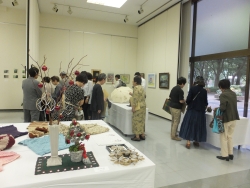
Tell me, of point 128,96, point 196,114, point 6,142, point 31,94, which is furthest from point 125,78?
point 6,142

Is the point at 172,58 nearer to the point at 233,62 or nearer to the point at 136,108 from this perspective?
the point at 233,62

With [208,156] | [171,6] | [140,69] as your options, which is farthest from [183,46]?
[208,156]

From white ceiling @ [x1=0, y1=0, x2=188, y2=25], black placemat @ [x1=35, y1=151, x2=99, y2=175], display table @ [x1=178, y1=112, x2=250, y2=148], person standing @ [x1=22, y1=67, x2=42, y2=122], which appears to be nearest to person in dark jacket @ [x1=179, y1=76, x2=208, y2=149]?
display table @ [x1=178, y1=112, x2=250, y2=148]

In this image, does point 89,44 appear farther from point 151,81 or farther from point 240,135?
point 240,135

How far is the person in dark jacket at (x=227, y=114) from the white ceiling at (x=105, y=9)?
3.94 m

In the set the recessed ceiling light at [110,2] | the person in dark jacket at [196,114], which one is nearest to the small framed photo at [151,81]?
the recessed ceiling light at [110,2]

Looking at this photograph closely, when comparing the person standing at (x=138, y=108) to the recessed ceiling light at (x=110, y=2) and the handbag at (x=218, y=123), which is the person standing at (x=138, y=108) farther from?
the recessed ceiling light at (x=110, y=2)

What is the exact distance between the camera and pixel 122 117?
4641 mm

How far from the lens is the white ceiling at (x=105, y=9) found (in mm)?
6312

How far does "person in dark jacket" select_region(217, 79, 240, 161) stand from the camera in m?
3.24

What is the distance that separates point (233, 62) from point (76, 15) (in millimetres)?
5989

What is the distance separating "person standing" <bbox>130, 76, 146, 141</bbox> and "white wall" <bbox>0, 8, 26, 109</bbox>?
17.9 ft

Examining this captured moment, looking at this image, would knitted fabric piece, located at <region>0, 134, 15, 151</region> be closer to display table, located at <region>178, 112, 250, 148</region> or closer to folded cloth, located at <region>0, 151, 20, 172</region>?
folded cloth, located at <region>0, 151, 20, 172</region>

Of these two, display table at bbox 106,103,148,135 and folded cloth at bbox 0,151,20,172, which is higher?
folded cloth at bbox 0,151,20,172
